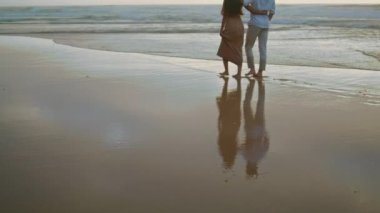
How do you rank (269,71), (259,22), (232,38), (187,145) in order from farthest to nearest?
(269,71)
(232,38)
(259,22)
(187,145)

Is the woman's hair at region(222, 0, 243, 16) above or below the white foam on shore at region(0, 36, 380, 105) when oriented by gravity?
above

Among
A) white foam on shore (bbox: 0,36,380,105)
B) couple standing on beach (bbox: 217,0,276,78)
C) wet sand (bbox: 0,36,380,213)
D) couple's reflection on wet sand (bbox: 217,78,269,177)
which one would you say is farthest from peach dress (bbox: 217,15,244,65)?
couple's reflection on wet sand (bbox: 217,78,269,177)

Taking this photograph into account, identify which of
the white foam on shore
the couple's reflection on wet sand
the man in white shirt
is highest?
the man in white shirt

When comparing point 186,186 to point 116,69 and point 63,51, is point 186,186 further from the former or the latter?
point 63,51

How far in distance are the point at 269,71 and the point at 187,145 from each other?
5.23m

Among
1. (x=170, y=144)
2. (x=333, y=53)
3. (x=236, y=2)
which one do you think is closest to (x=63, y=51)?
(x=236, y=2)

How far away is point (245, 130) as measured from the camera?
15.0 ft

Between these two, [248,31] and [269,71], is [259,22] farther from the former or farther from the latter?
[269,71]

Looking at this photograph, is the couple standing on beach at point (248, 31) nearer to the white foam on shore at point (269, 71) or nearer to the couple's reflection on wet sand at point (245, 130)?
the white foam on shore at point (269, 71)

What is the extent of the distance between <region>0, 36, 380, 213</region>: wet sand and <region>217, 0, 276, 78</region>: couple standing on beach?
0.79 metres

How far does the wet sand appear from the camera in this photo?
9.55 feet

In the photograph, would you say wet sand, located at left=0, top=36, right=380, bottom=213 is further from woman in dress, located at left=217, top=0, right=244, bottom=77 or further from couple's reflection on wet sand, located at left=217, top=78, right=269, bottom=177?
woman in dress, located at left=217, top=0, right=244, bottom=77

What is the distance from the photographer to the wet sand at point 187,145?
9.55 feet

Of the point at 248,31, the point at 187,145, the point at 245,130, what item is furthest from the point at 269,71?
the point at 187,145
